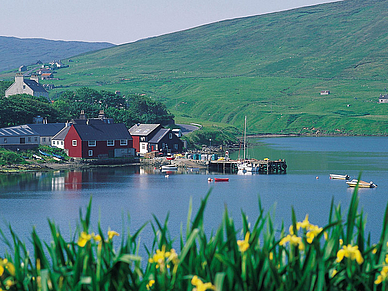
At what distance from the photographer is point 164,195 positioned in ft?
173

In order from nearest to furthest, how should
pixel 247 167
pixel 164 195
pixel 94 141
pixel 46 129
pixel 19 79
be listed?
pixel 164 195 → pixel 247 167 → pixel 94 141 → pixel 46 129 → pixel 19 79

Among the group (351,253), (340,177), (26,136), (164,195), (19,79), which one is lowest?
(164,195)

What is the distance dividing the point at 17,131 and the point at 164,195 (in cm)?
3126

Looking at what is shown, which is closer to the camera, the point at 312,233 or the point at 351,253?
the point at 351,253

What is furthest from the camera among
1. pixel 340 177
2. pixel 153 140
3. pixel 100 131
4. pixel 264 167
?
pixel 153 140

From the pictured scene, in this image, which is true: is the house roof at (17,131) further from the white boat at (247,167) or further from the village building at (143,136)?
the white boat at (247,167)

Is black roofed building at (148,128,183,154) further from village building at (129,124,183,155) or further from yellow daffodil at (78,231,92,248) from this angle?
yellow daffodil at (78,231,92,248)

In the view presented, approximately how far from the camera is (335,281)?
7.35 m

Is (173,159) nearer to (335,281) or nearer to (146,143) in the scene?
(146,143)

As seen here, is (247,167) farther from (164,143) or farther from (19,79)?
(19,79)

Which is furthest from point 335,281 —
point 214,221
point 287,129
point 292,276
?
point 287,129

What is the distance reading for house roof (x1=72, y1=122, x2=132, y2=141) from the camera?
76188mm

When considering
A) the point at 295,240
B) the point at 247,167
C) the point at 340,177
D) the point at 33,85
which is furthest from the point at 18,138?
the point at 295,240

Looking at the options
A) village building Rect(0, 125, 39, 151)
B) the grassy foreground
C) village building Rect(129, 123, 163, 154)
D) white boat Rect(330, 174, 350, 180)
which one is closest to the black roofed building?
village building Rect(129, 123, 163, 154)
